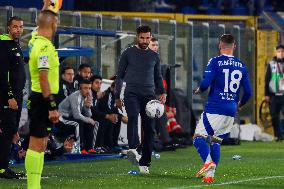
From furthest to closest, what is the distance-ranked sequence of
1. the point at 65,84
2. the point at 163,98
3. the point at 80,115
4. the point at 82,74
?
the point at 82,74 → the point at 65,84 → the point at 80,115 → the point at 163,98

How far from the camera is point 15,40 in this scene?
16.3 m

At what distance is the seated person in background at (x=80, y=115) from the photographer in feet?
68.5

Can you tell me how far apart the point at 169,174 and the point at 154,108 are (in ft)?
3.09

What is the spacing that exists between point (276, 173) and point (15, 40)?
4.15 metres

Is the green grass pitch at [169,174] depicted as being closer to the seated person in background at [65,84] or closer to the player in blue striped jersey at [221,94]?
the player in blue striped jersey at [221,94]

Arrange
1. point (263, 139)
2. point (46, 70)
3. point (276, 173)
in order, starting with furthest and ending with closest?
point (263, 139), point (276, 173), point (46, 70)

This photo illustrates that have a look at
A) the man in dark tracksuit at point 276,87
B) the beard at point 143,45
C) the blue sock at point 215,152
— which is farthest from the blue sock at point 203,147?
the man in dark tracksuit at point 276,87

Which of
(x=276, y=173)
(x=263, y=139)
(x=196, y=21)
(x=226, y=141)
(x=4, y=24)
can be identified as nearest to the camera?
(x=276, y=173)

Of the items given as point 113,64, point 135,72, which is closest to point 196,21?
point 113,64

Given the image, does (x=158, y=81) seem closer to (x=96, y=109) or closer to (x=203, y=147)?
(x=203, y=147)

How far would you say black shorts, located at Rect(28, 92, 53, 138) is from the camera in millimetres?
13375

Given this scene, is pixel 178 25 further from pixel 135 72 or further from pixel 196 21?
pixel 135 72

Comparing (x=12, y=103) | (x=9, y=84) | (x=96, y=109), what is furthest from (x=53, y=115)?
(x=96, y=109)

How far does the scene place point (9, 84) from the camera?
52.6 ft
